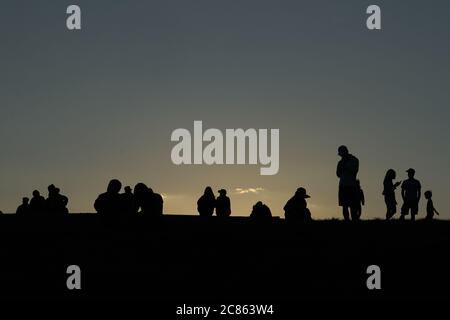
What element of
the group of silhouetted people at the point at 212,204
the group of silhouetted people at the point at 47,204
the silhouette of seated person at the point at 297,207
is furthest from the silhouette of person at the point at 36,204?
the silhouette of seated person at the point at 297,207

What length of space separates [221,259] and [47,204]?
430 inches

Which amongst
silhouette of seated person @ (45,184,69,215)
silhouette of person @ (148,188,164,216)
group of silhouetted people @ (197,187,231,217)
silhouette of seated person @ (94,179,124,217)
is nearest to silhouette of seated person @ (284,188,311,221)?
group of silhouetted people @ (197,187,231,217)

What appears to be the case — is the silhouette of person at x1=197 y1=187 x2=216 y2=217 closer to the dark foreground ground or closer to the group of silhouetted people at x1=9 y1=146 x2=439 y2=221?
the group of silhouetted people at x1=9 y1=146 x2=439 y2=221

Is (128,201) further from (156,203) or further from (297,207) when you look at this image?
(297,207)

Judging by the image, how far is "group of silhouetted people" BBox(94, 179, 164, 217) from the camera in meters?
28.7

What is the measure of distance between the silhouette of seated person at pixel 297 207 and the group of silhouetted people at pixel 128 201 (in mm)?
3909

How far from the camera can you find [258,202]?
32.8 metres

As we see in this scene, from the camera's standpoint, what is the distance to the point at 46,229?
29781 mm

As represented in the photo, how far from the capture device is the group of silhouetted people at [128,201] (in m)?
28.7

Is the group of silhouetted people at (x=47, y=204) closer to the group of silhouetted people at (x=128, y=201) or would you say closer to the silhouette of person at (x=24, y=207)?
the silhouette of person at (x=24, y=207)

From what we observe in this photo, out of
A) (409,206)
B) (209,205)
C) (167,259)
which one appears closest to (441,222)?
(409,206)

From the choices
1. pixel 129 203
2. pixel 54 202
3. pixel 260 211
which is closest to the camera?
pixel 129 203

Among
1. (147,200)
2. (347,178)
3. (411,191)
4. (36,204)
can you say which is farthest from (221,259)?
(36,204)
